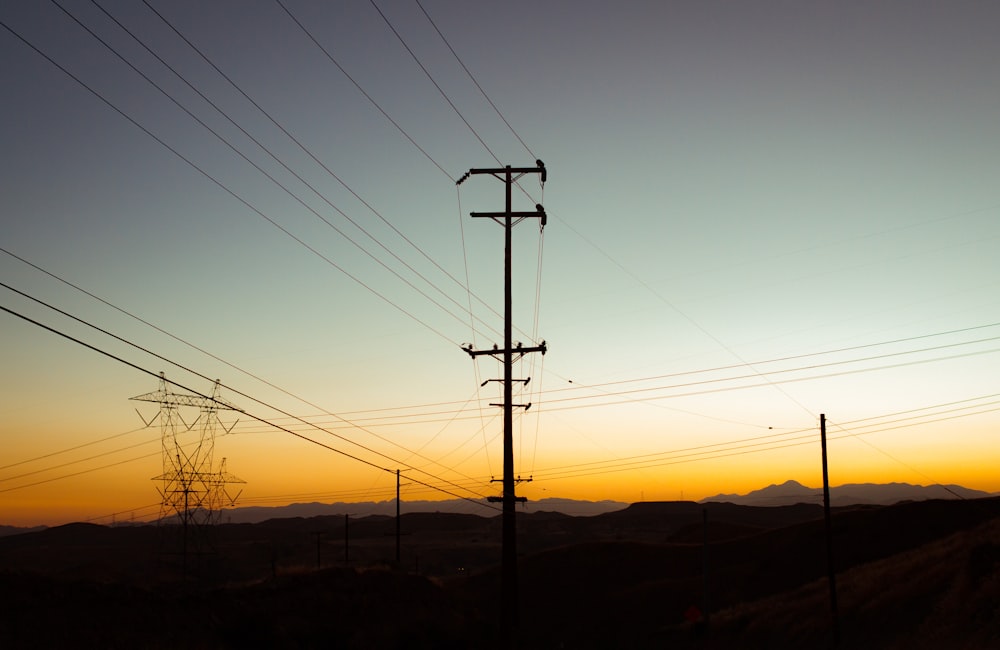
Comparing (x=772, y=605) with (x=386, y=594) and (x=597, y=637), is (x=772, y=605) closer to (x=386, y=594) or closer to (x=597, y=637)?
(x=597, y=637)

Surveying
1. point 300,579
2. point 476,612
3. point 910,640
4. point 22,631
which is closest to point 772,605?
point 910,640

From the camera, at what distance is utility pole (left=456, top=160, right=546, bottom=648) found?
34.9 metres

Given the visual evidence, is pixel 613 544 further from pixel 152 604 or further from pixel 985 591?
pixel 152 604

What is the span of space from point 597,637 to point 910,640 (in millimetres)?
27903

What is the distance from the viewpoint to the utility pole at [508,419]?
3491 cm

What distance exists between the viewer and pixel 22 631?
25000 mm

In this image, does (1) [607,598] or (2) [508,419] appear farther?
(1) [607,598]

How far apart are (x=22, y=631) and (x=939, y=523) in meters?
85.1

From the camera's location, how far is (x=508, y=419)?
3650 cm

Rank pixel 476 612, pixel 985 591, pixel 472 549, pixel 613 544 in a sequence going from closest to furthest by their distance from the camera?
1. pixel 985 591
2. pixel 476 612
3. pixel 613 544
4. pixel 472 549

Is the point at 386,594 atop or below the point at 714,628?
atop

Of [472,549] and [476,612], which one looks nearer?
[476,612]

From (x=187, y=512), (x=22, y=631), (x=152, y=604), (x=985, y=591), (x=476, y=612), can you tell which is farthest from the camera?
(x=187, y=512)

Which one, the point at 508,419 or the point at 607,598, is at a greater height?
the point at 508,419
